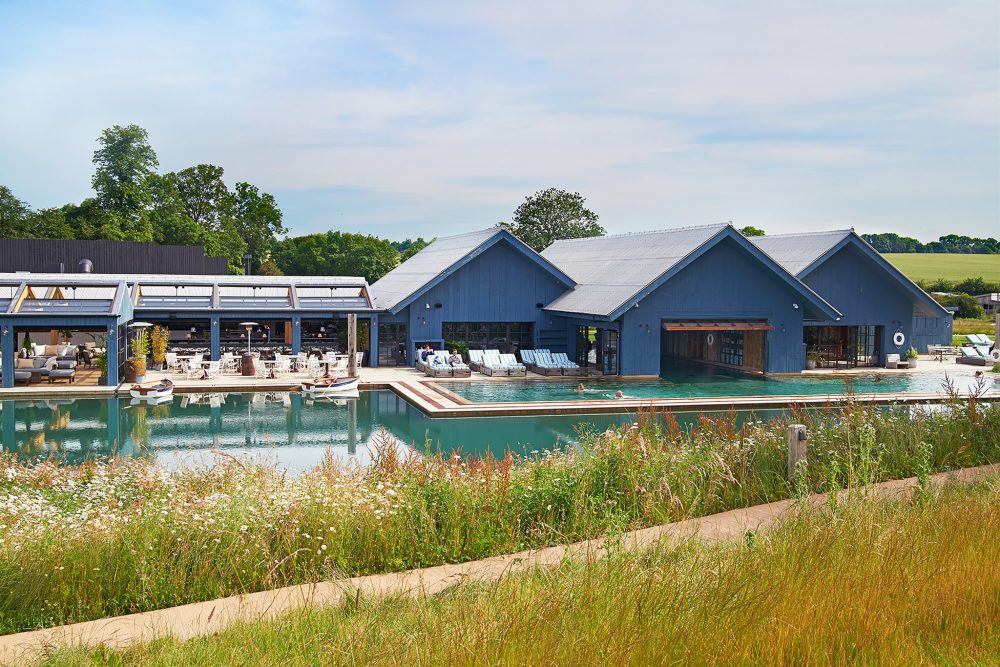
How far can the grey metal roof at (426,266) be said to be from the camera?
97.0 ft

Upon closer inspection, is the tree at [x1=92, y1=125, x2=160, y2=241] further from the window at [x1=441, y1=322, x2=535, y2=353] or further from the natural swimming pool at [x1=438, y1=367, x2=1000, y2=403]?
the natural swimming pool at [x1=438, y1=367, x2=1000, y2=403]

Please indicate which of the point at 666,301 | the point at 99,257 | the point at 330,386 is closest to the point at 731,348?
the point at 666,301

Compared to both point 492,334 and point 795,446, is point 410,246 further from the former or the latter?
point 795,446

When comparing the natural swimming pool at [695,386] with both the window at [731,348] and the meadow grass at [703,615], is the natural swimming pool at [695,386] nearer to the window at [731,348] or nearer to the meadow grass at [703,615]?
the window at [731,348]

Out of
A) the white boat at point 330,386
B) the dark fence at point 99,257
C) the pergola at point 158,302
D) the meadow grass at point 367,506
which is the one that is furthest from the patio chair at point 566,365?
the dark fence at point 99,257

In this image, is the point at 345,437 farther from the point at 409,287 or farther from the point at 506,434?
the point at 409,287

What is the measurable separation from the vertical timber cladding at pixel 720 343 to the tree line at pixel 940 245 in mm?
67851

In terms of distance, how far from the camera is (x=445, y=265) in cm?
3048

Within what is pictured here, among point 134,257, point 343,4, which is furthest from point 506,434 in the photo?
point 134,257

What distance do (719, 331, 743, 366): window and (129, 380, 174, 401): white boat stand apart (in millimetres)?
17934

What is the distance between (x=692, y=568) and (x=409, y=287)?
26082mm

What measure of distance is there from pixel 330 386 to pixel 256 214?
62.8m

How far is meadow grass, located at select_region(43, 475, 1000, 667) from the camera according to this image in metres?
4.18

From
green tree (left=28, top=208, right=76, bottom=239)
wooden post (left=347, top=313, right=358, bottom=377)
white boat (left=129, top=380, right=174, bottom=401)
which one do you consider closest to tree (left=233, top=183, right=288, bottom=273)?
green tree (left=28, top=208, right=76, bottom=239)
